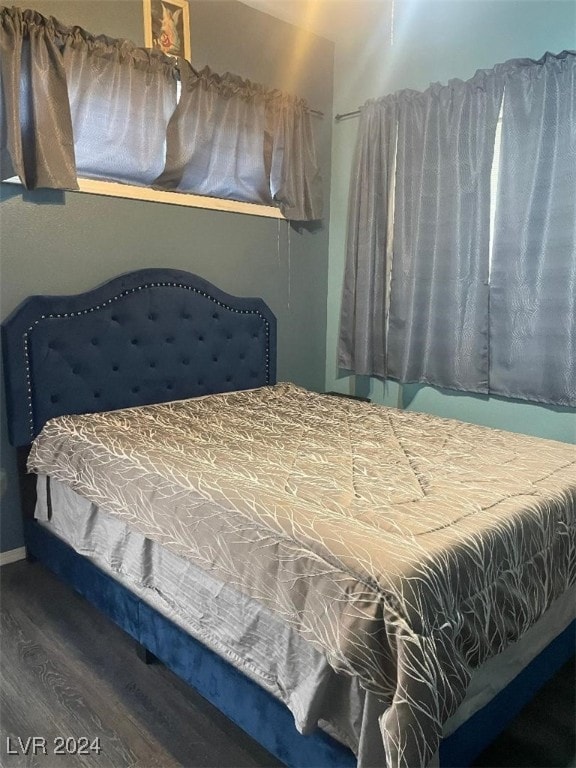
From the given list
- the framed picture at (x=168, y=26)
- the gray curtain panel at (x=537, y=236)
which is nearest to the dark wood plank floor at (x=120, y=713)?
the gray curtain panel at (x=537, y=236)

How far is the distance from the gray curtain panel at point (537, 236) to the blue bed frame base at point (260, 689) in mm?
1327

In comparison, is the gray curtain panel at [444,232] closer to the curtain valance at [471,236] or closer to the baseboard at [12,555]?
the curtain valance at [471,236]

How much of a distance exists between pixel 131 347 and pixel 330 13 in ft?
7.46

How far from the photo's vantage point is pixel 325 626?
1185 mm

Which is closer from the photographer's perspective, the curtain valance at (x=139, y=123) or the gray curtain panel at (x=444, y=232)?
the curtain valance at (x=139, y=123)

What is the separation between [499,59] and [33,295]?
2556 millimetres

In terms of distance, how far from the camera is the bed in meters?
1.17

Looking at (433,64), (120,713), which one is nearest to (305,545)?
(120,713)

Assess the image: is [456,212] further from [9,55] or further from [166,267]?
[9,55]

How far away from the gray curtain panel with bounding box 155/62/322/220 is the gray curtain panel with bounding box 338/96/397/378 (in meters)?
0.31

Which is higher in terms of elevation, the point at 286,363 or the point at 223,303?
the point at 223,303

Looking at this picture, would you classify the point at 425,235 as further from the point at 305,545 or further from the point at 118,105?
the point at 305,545

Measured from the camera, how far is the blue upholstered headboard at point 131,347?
7.98ft

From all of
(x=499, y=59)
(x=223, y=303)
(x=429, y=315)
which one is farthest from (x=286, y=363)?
(x=499, y=59)
